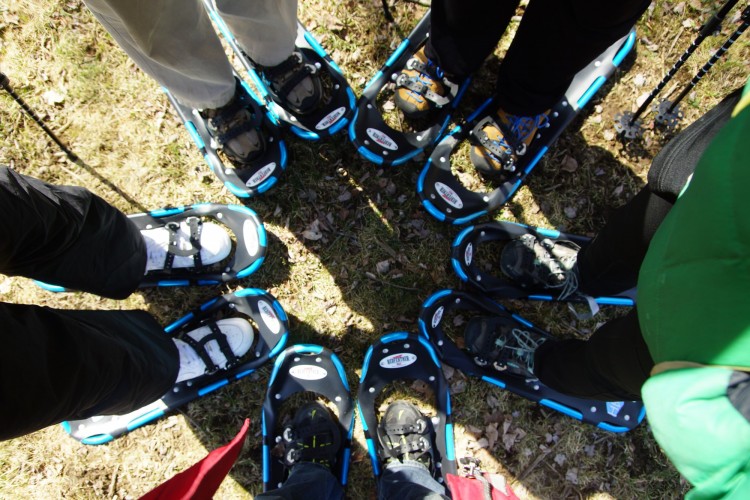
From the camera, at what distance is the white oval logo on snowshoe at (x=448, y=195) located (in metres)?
2.68

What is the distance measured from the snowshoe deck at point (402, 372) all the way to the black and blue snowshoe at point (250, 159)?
3.95 ft

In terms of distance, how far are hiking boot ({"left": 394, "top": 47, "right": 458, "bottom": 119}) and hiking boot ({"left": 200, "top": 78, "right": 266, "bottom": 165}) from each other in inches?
35.1

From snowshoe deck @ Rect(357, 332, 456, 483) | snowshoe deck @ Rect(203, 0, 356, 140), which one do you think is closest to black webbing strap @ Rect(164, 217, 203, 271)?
snowshoe deck @ Rect(203, 0, 356, 140)

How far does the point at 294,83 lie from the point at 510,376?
2.15 m

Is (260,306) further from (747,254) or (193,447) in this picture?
(747,254)

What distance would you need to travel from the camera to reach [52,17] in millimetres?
2863

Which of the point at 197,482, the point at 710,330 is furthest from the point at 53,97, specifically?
the point at 710,330

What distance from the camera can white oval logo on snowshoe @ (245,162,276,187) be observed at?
2.64 metres

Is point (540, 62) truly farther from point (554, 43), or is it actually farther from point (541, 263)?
point (541, 263)

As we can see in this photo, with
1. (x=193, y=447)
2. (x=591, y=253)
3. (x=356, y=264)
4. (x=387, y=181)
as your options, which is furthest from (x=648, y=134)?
(x=193, y=447)

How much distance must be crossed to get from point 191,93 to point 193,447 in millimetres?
2071

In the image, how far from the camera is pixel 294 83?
99.7 inches

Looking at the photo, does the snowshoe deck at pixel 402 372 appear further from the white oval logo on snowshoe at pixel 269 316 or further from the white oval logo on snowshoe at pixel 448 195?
the white oval logo on snowshoe at pixel 448 195

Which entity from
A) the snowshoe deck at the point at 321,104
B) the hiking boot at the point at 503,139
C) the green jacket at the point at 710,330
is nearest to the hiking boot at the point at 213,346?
the snowshoe deck at the point at 321,104
